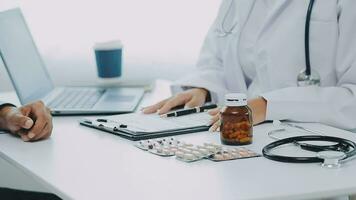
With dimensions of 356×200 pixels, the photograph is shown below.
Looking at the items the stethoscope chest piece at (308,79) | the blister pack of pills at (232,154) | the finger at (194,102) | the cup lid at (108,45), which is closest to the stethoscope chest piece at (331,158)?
the blister pack of pills at (232,154)

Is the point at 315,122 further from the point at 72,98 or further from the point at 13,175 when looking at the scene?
the point at 13,175

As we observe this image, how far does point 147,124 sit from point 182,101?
0.22 meters

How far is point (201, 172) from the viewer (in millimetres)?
1020

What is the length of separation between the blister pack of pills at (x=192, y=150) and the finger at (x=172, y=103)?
10.5 inches

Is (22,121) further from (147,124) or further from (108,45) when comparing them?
(108,45)

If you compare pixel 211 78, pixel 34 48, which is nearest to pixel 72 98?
pixel 34 48

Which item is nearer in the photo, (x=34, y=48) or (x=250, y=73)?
(x=250, y=73)

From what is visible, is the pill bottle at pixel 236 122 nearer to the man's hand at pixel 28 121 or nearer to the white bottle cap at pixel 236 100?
the white bottle cap at pixel 236 100

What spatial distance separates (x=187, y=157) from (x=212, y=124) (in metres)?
0.26

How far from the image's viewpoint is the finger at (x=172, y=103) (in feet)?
4.89

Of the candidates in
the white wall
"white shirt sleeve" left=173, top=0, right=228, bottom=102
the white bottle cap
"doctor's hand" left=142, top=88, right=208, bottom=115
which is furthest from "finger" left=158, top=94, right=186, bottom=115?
the white wall

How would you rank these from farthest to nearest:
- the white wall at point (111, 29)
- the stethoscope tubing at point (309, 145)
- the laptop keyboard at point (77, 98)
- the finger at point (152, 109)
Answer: the white wall at point (111, 29), the laptop keyboard at point (77, 98), the finger at point (152, 109), the stethoscope tubing at point (309, 145)

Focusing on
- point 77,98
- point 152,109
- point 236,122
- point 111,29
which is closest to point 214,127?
point 236,122

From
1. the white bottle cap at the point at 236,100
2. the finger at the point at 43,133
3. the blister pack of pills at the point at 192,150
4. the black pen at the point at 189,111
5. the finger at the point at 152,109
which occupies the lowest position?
the black pen at the point at 189,111
